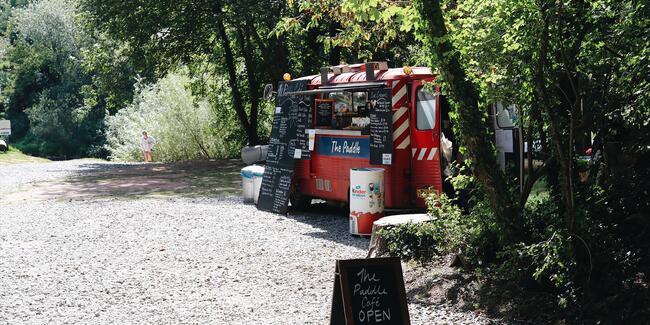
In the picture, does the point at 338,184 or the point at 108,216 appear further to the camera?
the point at 108,216

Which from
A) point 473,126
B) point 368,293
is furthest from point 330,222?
point 368,293

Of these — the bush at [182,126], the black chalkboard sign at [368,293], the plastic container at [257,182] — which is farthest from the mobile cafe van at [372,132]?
the bush at [182,126]

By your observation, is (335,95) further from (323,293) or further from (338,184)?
(323,293)

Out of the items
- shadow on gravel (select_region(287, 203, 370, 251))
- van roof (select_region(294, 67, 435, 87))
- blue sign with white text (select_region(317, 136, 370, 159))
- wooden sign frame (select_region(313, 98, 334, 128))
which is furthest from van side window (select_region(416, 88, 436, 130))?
wooden sign frame (select_region(313, 98, 334, 128))

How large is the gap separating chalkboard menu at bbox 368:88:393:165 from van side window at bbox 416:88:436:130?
0.42m

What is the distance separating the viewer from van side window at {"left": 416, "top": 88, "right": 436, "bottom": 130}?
11.7m

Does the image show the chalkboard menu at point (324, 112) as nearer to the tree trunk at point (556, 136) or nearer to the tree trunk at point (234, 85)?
the tree trunk at point (556, 136)

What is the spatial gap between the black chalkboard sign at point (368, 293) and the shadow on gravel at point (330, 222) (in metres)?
5.01

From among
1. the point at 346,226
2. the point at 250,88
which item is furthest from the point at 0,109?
the point at 346,226

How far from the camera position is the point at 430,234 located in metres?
8.78

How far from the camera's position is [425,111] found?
11836 mm

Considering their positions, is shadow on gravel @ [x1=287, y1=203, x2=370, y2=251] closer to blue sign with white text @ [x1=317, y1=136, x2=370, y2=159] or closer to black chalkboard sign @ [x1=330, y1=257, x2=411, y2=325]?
blue sign with white text @ [x1=317, y1=136, x2=370, y2=159]

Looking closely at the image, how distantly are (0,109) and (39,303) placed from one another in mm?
56358

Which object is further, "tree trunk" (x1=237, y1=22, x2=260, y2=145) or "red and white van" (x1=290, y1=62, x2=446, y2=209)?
"tree trunk" (x1=237, y1=22, x2=260, y2=145)
